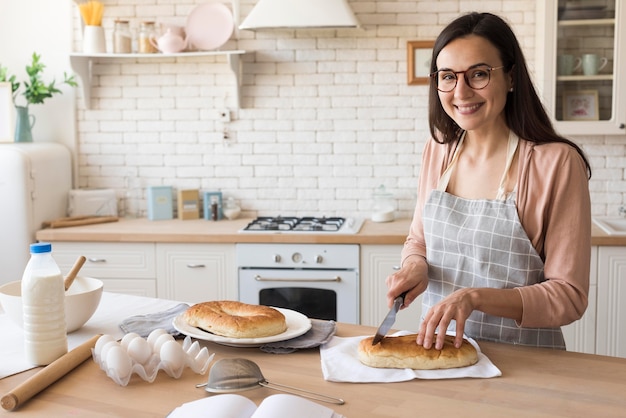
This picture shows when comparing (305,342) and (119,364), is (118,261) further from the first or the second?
(119,364)

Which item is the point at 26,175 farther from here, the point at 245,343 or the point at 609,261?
the point at 609,261

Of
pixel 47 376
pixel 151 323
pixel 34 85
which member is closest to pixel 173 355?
pixel 47 376

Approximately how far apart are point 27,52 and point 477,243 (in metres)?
3.44

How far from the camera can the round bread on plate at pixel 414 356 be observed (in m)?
1.73

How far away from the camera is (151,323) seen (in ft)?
6.83

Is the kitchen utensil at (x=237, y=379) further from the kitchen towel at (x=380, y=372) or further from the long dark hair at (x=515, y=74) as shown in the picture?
the long dark hair at (x=515, y=74)

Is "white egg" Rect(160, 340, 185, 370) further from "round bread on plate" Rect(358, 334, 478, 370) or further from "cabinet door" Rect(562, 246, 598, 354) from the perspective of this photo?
"cabinet door" Rect(562, 246, 598, 354)

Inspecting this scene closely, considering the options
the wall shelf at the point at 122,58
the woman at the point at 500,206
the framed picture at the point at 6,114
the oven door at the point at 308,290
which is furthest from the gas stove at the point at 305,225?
A: the woman at the point at 500,206

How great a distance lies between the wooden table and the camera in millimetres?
1522

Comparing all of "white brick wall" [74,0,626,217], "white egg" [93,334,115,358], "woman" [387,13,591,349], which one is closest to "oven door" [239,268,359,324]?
"white brick wall" [74,0,626,217]

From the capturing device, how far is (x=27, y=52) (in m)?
4.59

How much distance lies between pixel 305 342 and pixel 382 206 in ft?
8.22

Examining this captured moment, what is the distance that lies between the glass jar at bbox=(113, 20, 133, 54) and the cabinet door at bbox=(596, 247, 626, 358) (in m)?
2.82

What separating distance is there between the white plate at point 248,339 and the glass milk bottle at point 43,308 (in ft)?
1.00
